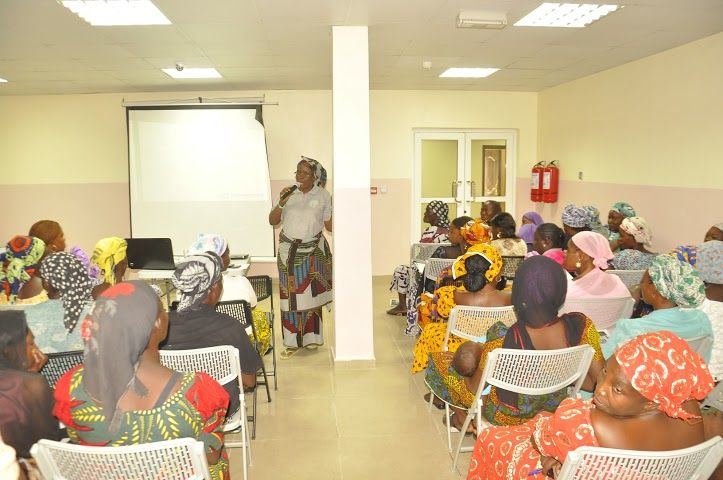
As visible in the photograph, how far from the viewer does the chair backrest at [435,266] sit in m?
4.31

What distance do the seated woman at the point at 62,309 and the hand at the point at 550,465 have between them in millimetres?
2166

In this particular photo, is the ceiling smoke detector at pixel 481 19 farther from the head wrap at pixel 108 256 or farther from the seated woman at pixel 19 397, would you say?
the seated woman at pixel 19 397

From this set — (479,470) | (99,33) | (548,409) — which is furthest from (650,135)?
(99,33)

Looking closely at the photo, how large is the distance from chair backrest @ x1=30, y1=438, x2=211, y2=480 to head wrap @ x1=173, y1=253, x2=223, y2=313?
1053 mm

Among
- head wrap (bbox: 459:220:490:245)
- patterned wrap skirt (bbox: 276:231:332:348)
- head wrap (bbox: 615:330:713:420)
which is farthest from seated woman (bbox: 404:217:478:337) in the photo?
head wrap (bbox: 615:330:713:420)

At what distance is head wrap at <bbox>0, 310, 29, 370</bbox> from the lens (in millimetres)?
1943

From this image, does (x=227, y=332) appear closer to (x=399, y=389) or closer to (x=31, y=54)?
(x=399, y=389)

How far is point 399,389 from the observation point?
3.96 meters

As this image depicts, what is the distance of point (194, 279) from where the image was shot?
253 centimetres

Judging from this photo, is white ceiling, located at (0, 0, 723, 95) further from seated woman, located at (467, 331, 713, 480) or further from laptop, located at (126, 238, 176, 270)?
seated woman, located at (467, 331, 713, 480)

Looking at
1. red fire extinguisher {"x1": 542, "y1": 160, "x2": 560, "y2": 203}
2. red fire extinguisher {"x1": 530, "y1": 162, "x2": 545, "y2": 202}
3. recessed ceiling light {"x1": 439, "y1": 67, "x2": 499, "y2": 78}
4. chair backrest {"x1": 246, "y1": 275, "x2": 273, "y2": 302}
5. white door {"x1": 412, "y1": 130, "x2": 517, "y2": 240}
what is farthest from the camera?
white door {"x1": 412, "y1": 130, "x2": 517, "y2": 240}

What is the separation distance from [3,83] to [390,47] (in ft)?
16.1

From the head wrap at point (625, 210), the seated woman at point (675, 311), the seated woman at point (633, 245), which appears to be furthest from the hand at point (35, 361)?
the head wrap at point (625, 210)

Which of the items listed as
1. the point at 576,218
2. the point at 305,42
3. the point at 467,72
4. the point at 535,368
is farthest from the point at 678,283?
the point at 467,72
